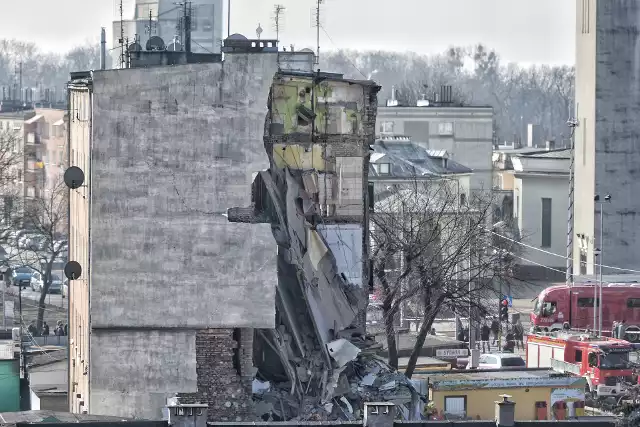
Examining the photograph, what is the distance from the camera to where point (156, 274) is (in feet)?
125

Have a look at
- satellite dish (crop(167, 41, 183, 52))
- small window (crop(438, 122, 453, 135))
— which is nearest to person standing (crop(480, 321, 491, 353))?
satellite dish (crop(167, 41, 183, 52))

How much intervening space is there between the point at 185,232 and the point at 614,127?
1822 inches

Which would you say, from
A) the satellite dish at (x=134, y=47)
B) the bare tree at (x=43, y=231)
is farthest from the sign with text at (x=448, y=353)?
the bare tree at (x=43, y=231)

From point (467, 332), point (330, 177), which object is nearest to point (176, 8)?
point (330, 177)

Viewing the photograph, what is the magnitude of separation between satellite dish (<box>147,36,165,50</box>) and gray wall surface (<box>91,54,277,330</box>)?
570 cm

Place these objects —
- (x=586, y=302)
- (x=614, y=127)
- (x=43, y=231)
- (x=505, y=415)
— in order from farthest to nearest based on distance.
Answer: (x=43, y=231)
(x=614, y=127)
(x=586, y=302)
(x=505, y=415)

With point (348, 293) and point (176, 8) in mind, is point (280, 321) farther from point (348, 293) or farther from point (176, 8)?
point (176, 8)

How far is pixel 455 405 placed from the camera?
153 ft

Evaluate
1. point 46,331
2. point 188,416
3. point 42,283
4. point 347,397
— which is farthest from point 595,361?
point 42,283

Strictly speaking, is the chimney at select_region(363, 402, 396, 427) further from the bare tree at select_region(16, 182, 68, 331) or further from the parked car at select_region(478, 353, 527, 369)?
the bare tree at select_region(16, 182, 68, 331)

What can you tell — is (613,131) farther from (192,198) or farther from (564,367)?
(192,198)

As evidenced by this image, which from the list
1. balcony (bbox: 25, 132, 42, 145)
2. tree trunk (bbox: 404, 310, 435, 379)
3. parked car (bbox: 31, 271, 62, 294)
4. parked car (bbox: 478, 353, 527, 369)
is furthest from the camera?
balcony (bbox: 25, 132, 42, 145)

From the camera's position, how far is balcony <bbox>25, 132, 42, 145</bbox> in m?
130

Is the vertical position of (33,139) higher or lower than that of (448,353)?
higher
